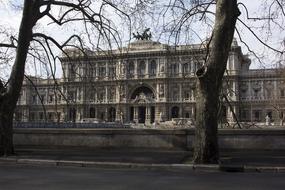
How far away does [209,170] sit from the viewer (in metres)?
13.5

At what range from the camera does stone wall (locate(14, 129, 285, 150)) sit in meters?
18.4

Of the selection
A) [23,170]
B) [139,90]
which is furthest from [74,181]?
[139,90]

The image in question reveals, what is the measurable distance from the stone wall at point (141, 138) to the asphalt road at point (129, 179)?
18.7ft

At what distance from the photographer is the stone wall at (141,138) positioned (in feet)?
60.4

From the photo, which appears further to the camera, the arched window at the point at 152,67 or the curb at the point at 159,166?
the arched window at the point at 152,67

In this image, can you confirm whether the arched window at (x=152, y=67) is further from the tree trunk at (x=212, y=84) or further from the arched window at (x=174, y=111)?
the tree trunk at (x=212, y=84)

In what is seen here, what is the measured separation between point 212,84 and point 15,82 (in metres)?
8.25

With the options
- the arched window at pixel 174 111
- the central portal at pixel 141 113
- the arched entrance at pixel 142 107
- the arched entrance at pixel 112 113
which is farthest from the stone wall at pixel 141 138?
the central portal at pixel 141 113

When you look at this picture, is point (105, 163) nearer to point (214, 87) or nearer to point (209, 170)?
point (209, 170)

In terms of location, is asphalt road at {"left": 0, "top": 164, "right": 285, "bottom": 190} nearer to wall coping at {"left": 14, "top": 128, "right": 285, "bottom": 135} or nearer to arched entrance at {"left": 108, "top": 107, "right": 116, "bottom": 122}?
wall coping at {"left": 14, "top": 128, "right": 285, "bottom": 135}

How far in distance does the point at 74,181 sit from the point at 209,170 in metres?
4.52

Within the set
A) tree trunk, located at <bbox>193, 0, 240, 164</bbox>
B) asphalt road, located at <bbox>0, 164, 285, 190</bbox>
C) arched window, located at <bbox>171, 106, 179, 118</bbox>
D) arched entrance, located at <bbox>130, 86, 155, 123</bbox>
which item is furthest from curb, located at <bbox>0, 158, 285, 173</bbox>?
arched window, located at <bbox>171, 106, 179, 118</bbox>

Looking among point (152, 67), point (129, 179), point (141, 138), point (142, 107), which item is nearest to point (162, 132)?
point (141, 138)

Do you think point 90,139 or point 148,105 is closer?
point 90,139
